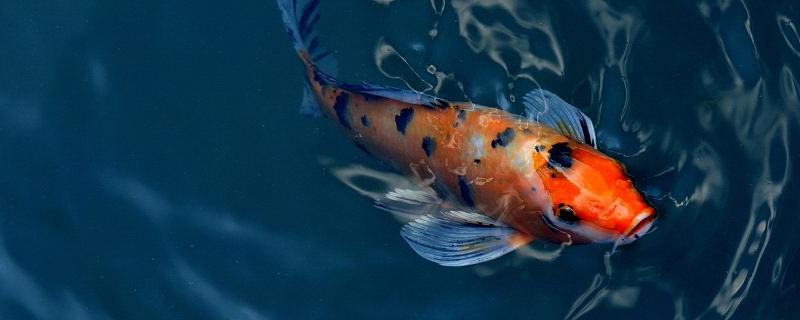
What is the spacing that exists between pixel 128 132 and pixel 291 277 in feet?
3.80

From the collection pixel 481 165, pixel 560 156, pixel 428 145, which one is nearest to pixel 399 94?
pixel 428 145

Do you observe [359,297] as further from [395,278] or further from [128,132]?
[128,132]

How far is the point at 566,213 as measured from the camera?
3299 mm

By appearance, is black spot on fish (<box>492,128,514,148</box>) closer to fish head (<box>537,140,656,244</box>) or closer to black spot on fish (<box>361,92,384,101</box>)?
fish head (<box>537,140,656,244</box>)

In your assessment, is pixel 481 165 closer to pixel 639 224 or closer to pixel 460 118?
pixel 460 118

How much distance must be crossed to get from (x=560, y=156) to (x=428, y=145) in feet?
1.72

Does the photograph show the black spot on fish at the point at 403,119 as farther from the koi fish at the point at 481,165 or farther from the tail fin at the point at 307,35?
the tail fin at the point at 307,35

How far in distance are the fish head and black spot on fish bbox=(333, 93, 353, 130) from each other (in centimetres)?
84

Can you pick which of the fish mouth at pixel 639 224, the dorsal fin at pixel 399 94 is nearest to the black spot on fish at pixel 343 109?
the dorsal fin at pixel 399 94

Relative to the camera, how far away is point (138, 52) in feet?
15.8

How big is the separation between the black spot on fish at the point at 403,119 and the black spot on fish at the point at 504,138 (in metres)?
0.34

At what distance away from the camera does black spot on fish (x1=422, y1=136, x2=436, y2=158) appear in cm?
353

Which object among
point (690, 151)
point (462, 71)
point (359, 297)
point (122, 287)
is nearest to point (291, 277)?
point (359, 297)

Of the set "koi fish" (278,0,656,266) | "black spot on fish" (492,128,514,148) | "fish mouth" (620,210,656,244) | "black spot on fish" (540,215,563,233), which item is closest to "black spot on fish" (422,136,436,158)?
"koi fish" (278,0,656,266)
